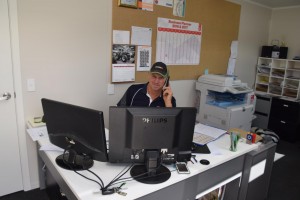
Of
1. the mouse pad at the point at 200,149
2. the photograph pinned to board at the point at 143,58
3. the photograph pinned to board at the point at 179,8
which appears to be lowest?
the mouse pad at the point at 200,149

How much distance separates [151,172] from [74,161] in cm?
47

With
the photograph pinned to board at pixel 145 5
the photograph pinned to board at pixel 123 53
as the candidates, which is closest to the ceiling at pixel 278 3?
the photograph pinned to board at pixel 145 5

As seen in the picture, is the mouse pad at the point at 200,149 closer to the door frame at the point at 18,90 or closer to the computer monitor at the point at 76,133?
the computer monitor at the point at 76,133

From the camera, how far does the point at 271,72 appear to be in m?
4.56

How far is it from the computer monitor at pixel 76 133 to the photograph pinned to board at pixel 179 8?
2.27m

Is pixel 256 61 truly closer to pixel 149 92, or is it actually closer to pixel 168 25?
pixel 168 25

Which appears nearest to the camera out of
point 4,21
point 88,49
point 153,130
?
point 153,130

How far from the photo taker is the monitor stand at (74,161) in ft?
4.55

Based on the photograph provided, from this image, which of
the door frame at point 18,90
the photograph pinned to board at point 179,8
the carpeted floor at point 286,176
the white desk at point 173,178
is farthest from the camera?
the photograph pinned to board at point 179,8

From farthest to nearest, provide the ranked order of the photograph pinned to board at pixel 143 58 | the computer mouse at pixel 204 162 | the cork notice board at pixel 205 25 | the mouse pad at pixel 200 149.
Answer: the photograph pinned to board at pixel 143 58
the cork notice board at pixel 205 25
the mouse pad at pixel 200 149
the computer mouse at pixel 204 162

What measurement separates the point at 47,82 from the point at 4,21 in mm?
617

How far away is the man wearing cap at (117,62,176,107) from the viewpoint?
2184 mm

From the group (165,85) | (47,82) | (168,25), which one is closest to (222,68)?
(168,25)

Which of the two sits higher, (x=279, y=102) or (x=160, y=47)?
(x=160, y=47)
